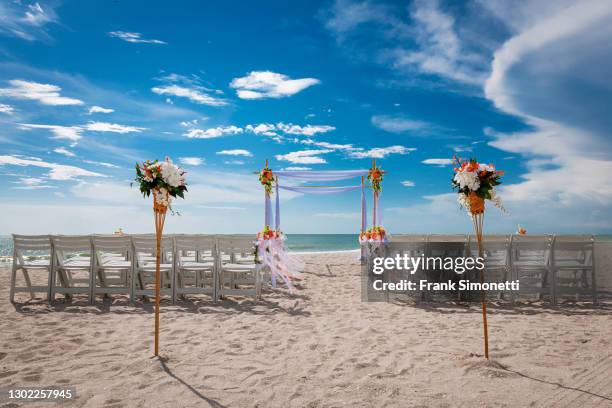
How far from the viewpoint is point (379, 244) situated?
8.20m

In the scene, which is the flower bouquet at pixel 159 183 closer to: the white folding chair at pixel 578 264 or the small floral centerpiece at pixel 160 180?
the small floral centerpiece at pixel 160 180

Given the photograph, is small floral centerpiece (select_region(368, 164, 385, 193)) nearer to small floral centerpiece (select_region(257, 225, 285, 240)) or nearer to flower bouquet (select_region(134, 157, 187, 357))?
small floral centerpiece (select_region(257, 225, 285, 240))

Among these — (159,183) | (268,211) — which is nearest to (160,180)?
(159,183)

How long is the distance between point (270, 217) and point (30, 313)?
578 centimetres

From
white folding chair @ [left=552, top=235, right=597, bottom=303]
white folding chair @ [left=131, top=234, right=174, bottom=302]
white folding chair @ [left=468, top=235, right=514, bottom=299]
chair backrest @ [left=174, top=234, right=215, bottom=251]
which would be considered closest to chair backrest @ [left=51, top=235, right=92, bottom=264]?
white folding chair @ [left=131, top=234, right=174, bottom=302]

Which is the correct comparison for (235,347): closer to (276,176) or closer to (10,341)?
(10,341)

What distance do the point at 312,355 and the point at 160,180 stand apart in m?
2.31

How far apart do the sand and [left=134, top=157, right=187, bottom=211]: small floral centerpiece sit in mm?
1588

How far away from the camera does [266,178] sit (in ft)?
35.7

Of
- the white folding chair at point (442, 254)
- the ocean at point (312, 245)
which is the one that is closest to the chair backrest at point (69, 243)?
the white folding chair at point (442, 254)

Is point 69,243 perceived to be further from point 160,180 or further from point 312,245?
point 312,245

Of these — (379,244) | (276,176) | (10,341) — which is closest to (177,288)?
(10,341)

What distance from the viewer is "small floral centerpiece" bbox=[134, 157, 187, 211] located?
410 centimetres

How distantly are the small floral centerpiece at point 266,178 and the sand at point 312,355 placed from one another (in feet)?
15.7
